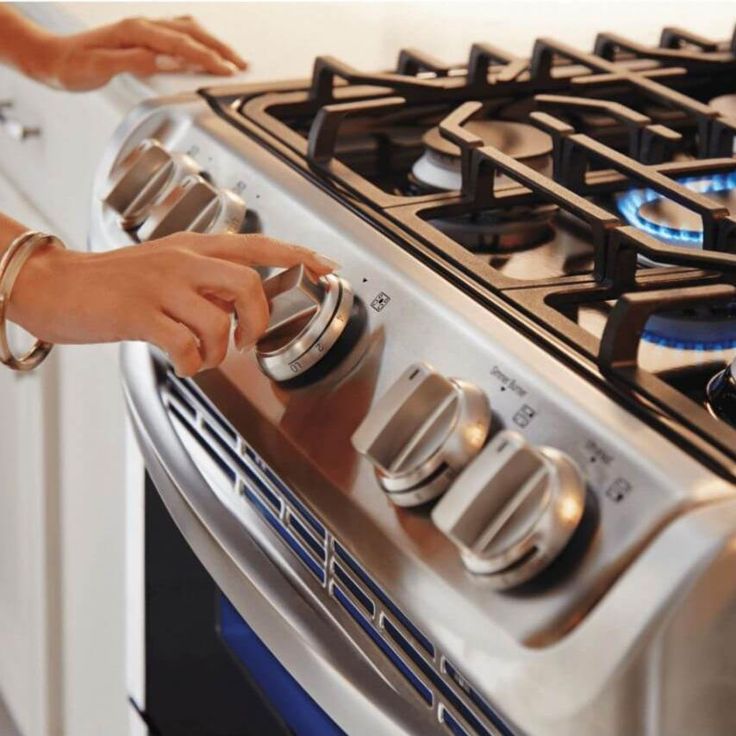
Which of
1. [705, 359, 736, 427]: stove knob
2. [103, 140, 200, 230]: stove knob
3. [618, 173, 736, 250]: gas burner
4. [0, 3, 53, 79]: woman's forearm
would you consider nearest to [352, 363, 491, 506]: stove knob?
[705, 359, 736, 427]: stove knob

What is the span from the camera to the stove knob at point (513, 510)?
1.80 feet

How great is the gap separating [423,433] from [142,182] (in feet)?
1.24

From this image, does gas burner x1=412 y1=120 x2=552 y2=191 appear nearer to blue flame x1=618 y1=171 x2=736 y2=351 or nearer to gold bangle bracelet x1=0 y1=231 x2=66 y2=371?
→ blue flame x1=618 y1=171 x2=736 y2=351

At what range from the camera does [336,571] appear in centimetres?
68

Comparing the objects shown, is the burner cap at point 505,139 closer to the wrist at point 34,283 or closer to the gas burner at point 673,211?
the gas burner at point 673,211

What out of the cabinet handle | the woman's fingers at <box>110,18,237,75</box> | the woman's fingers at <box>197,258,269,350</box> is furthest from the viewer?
the cabinet handle

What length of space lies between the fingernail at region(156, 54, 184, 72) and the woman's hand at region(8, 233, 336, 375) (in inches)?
15.3

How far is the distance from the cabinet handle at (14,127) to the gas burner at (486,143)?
0.46m

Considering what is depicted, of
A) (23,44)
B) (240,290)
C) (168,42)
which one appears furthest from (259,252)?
(23,44)

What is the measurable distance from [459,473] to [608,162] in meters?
0.23

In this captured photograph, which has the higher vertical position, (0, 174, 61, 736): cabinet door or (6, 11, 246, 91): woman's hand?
(6, 11, 246, 91): woman's hand

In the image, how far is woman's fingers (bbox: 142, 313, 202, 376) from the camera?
691 mm

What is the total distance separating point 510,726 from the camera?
0.56 m

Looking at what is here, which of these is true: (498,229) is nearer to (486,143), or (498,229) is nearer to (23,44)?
(486,143)
